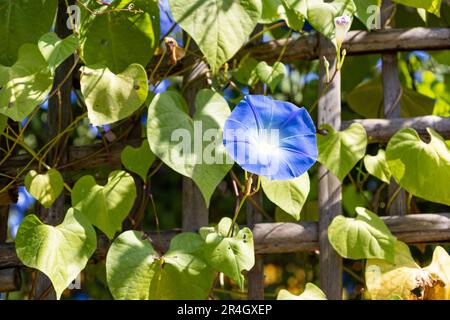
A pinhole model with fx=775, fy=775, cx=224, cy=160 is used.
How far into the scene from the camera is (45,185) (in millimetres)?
→ 1590

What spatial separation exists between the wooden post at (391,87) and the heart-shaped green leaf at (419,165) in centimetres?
13

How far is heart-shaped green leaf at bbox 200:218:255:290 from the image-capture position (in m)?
1.37

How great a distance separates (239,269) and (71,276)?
0.98 feet

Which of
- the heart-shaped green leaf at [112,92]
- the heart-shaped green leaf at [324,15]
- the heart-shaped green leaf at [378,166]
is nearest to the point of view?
the heart-shaped green leaf at [112,92]

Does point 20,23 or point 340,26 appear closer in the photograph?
point 340,26

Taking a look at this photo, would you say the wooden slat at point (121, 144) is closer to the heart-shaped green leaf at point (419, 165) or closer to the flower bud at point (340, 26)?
the heart-shaped green leaf at point (419, 165)

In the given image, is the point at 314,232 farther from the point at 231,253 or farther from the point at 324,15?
the point at 324,15

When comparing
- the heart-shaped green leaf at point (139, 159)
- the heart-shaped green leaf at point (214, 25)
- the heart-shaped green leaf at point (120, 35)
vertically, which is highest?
the heart-shaped green leaf at point (214, 25)

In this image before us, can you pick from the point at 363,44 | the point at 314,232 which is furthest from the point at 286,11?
the point at 314,232

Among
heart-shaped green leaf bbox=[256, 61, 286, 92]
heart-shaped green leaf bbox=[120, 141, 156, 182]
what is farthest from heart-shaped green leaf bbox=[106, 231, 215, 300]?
heart-shaped green leaf bbox=[256, 61, 286, 92]

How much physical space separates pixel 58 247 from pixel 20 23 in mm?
469

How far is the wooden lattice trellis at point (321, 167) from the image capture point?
63.2 inches

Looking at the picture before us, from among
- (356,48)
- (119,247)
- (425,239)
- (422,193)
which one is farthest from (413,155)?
(119,247)
